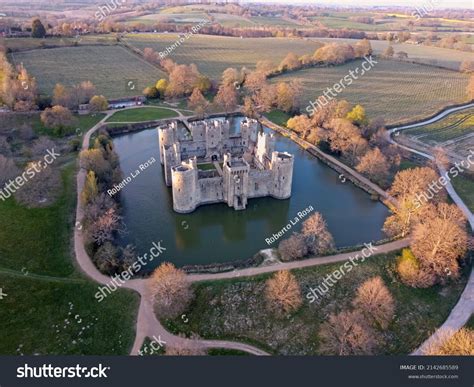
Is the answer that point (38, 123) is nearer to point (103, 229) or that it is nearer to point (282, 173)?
point (103, 229)

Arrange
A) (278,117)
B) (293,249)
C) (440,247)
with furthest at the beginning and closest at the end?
(278,117) → (293,249) → (440,247)

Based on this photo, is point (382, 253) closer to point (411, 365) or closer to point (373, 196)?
point (373, 196)

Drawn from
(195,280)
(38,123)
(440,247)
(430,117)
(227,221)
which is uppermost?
(440,247)

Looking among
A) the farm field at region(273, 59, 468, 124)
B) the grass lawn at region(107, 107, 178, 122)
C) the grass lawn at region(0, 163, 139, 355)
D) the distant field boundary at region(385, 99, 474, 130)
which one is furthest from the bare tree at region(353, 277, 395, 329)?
the grass lawn at region(107, 107, 178, 122)

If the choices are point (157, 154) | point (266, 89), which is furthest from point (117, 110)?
point (266, 89)

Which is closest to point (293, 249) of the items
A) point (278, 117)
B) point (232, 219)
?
point (232, 219)

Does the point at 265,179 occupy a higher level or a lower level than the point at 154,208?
higher
